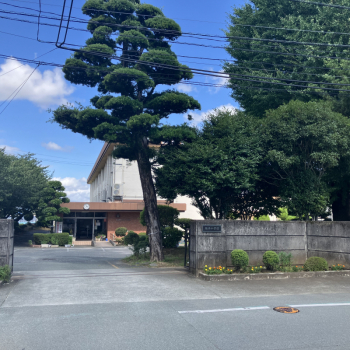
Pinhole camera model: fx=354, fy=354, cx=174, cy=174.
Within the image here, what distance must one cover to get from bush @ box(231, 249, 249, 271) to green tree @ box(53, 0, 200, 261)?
4.33 metres

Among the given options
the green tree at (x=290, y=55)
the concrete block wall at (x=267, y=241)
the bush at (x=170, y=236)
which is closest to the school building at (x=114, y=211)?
the bush at (x=170, y=236)

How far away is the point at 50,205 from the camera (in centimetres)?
3253

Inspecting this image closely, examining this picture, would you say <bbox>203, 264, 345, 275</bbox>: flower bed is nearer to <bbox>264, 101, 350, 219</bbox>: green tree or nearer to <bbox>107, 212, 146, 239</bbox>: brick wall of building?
<bbox>264, 101, 350, 219</bbox>: green tree

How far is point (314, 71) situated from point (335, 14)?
2.46 m

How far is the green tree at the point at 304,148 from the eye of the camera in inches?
474

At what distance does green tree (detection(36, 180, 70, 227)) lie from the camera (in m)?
31.3

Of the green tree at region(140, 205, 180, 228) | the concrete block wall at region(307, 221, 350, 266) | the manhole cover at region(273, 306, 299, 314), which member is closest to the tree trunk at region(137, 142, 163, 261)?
the green tree at region(140, 205, 180, 228)

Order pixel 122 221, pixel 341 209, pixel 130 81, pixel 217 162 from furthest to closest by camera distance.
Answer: pixel 122 221 → pixel 341 209 → pixel 130 81 → pixel 217 162

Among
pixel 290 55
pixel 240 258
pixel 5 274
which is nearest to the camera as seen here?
pixel 5 274

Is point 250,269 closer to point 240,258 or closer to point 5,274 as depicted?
point 240,258

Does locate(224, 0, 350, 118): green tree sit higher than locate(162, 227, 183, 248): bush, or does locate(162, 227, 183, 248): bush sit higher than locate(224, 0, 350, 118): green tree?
locate(224, 0, 350, 118): green tree

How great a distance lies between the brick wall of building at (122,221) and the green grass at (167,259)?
18.5 metres

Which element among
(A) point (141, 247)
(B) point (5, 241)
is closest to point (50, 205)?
(A) point (141, 247)

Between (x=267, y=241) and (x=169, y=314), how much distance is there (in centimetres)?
619
